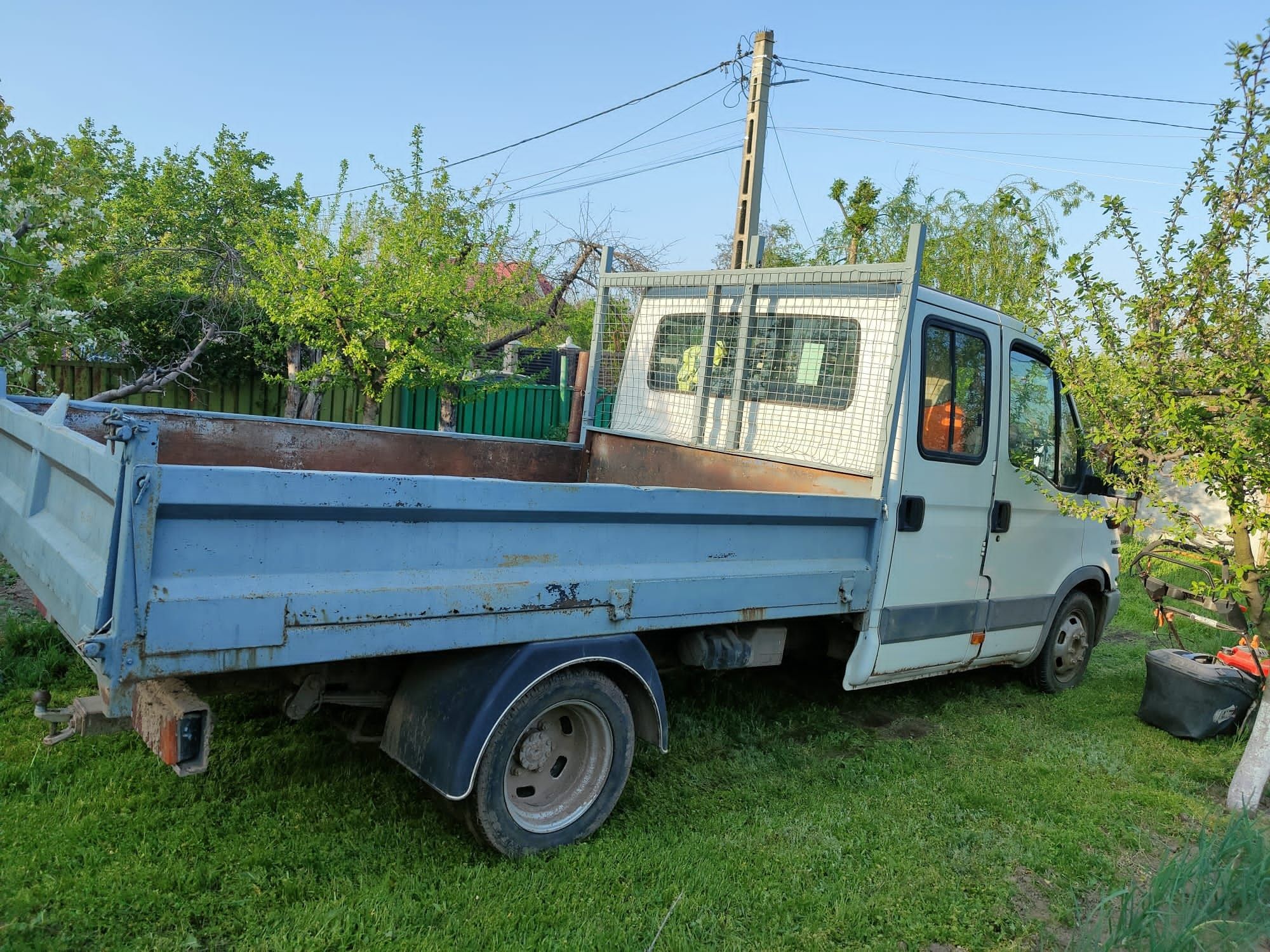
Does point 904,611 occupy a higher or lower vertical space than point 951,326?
lower

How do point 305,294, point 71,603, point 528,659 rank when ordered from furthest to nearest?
point 305,294, point 528,659, point 71,603

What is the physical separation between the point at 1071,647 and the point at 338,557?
16.7ft

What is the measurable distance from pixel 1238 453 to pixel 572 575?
9.61 ft

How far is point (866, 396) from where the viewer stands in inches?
167

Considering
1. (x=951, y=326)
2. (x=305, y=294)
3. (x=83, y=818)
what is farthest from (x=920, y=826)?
(x=305, y=294)

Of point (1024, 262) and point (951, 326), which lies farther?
point (1024, 262)

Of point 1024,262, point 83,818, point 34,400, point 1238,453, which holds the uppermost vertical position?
point 1024,262

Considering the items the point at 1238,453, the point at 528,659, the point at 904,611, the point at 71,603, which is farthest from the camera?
the point at 904,611

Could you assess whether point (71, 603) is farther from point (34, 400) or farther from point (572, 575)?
point (34, 400)

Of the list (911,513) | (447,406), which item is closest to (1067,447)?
(911,513)

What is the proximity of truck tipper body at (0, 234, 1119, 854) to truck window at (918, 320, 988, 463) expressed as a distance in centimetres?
2

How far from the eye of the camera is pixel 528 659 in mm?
2957

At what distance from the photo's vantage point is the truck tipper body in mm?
2410

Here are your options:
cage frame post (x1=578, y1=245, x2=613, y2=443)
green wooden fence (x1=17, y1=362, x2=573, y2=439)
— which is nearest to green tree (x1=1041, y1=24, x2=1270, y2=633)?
cage frame post (x1=578, y1=245, x2=613, y2=443)
